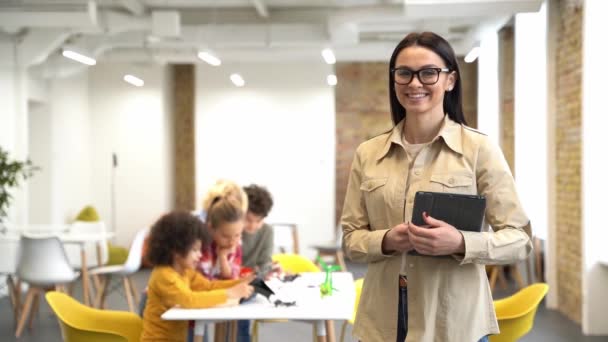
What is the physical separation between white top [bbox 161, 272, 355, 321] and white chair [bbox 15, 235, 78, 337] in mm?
3143

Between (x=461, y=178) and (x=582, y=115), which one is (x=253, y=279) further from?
(x=582, y=115)

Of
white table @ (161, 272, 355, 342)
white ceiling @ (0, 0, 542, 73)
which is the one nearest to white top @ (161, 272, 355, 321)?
white table @ (161, 272, 355, 342)

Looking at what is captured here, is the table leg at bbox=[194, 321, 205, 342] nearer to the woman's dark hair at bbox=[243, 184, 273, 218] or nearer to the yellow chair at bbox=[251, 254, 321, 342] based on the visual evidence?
the woman's dark hair at bbox=[243, 184, 273, 218]

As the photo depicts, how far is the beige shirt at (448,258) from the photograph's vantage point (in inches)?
71.4

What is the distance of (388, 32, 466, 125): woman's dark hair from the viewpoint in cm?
185

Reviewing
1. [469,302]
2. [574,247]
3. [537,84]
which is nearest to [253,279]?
[469,302]

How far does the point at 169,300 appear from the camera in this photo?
3.63m

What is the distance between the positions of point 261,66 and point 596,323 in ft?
21.9

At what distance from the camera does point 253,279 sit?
12.5 ft

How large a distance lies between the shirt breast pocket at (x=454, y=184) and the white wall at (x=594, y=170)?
201 inches

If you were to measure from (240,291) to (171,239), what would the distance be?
1.36ft

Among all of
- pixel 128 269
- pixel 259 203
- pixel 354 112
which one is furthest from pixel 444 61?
pixel 354 112

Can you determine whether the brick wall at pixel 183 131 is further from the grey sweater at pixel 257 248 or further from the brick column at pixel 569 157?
the grey sweater at pixel 257 248

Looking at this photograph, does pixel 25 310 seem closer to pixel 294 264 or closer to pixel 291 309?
pixel 294 264
